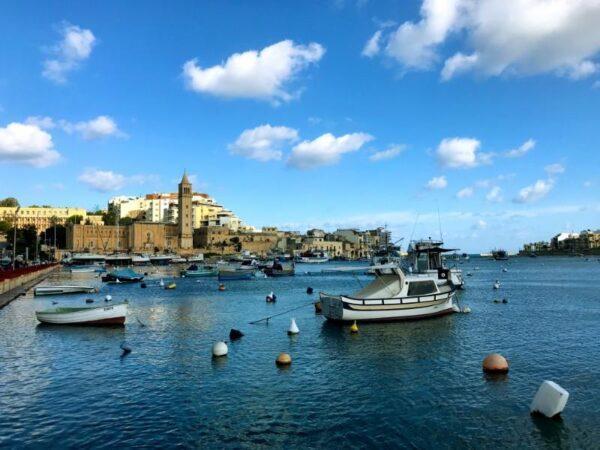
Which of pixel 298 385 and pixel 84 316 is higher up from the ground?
pixel 84 316

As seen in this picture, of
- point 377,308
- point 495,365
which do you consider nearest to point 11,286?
point 377,308

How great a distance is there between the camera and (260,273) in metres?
112

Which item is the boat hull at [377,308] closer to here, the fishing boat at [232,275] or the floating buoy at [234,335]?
the floating buoy at [234,335]

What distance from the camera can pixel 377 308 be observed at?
1420 inches

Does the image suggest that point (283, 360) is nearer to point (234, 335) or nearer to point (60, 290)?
point (234, 335)

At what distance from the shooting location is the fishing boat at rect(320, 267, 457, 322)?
3578cm

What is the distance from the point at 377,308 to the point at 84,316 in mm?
20549

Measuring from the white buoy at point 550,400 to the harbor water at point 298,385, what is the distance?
43 centimetres

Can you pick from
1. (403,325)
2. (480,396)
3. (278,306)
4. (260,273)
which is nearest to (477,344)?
(403,325)

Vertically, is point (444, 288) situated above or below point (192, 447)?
above

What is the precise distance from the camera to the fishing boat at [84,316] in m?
35.1

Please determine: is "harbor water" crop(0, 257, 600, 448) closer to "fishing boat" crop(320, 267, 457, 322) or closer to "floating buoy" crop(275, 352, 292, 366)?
"floating buoy" crop(275, 352, 292, 366)

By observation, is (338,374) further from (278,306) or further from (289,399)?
(278,306)

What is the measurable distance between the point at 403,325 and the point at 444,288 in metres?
7.55
